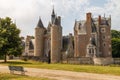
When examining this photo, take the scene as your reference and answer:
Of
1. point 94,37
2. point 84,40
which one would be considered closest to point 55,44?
point 84,40

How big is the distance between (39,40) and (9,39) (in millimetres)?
20841

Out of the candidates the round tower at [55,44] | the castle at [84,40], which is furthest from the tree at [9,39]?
the round tower at [55,44]

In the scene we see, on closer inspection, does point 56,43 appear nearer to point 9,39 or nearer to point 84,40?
point 84,40

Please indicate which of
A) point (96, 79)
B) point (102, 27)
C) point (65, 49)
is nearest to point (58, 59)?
point (65, 49)

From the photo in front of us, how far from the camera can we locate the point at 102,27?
71.8 metres

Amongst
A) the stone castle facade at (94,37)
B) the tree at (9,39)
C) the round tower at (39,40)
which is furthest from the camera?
the round tower at (39,40)

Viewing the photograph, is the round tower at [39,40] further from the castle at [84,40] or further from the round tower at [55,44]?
the round tower at [55,44]

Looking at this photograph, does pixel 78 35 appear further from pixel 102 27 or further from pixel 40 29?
pixel 40 29

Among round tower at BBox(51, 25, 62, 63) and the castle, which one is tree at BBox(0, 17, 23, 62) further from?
round tower at BBox(51, 25, 62, 63)

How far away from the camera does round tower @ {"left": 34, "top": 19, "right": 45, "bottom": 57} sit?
77.6 meters

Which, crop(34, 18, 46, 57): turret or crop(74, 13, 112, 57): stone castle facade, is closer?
crop(74, 13, 112, 57): stone castle facade

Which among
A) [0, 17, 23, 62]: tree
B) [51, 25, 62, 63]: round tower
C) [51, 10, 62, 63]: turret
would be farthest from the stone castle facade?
[0, 17, 23, 62]: tree

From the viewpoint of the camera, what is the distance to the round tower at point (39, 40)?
77625 mm

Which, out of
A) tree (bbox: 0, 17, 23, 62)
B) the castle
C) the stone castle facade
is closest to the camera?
tree (bbox: 0, 17, 23, 62)
